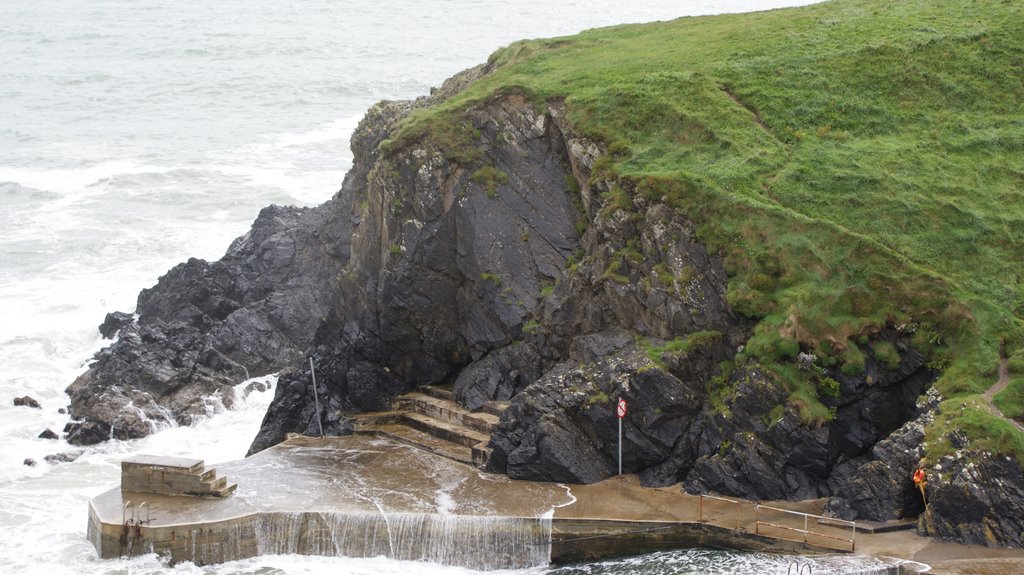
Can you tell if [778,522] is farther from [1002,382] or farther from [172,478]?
[172,478]

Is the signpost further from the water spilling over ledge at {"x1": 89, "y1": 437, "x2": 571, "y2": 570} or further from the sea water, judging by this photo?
the sea water

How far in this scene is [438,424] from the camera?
29.7 metres

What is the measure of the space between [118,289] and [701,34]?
23.5 m

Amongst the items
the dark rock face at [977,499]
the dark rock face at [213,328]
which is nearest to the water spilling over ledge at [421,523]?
the dark rock face at [977,499]

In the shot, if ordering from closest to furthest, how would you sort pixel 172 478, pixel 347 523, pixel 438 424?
pixel 347 523
pixel 172 478
pixel 438 424

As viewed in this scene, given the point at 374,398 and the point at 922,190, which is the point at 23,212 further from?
the point at 922,190

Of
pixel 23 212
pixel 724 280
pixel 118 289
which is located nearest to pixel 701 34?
pixel 724 280

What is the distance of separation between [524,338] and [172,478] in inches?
359

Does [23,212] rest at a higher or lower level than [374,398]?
higher

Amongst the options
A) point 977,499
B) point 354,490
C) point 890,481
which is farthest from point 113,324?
point 977,499

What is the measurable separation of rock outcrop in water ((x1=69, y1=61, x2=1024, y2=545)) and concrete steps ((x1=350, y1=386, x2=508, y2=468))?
0.50 m

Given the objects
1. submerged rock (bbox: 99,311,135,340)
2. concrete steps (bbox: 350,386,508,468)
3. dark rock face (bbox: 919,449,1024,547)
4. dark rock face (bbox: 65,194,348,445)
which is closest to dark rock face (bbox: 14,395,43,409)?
dark rock face (bbox: 65,194,348,445)

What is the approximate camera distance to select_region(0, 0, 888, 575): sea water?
2920cm

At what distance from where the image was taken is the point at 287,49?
95188 mm
